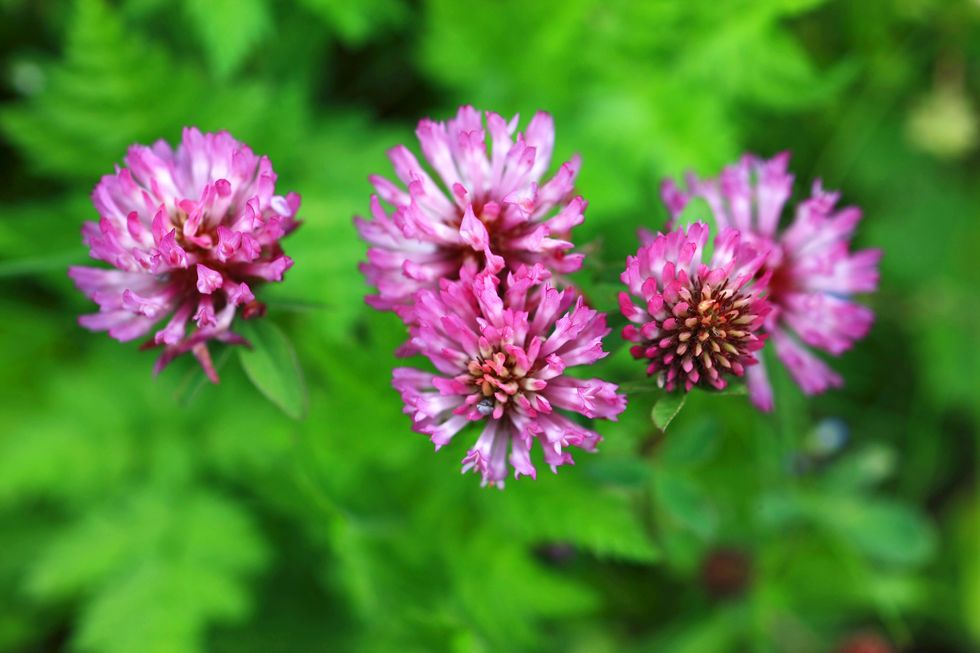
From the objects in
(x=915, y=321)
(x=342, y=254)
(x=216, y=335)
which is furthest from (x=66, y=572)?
(x=915, y=321)

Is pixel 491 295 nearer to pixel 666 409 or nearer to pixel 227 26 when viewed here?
pixel 666 409

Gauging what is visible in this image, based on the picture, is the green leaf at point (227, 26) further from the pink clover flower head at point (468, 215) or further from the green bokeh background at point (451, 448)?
the pink clover flower head at point (468, 215)

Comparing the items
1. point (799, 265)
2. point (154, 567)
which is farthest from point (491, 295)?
point (154, 567)

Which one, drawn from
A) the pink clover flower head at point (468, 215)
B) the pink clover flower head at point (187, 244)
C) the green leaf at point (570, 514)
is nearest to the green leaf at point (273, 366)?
the pink clover flower head at point (187, 244)

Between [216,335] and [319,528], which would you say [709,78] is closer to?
[319,528]

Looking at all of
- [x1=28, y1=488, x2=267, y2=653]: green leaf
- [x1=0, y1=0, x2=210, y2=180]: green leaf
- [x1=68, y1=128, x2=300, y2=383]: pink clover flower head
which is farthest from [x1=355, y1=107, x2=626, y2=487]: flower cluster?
[x1=28, y1=488, x2=267, y2=653]: green leaf

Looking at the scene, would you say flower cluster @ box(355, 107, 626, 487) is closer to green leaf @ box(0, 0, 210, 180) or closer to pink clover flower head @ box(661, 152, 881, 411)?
pink clover flower head @ box(661, 152, 881, 411)
